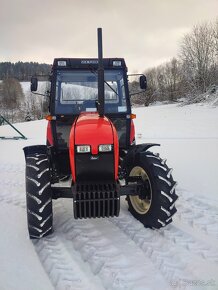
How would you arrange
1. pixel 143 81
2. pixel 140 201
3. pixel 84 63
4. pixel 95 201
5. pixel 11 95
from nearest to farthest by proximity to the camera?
pixel 95 201, pixel 140 201, pixel 84 63, pixel 143 81, pixel 11 95

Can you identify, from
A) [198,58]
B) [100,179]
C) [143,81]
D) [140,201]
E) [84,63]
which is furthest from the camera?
[198,58]

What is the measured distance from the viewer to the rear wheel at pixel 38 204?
383cm

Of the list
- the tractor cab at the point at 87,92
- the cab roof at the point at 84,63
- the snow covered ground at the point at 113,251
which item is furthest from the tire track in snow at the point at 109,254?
the cab roof at the point at 84,63

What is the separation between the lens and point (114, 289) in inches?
117

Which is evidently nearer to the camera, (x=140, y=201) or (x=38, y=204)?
(x=38, y=204)

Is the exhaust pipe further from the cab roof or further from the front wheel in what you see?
the cab roof

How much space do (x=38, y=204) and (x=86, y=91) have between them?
2.46m

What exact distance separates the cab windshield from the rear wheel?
A: 186cm

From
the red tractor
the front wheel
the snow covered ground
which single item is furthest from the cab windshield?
the snow covered ground

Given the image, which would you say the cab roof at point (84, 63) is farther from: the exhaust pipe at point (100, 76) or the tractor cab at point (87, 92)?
the exhaust pipe at point (100, 76)

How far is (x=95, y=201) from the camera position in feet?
12.4

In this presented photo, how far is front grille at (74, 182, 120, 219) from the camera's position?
3.77 meters

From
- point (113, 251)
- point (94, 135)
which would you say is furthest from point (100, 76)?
point (113, 251)

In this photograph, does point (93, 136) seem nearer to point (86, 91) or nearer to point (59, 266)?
point (59, 266)
